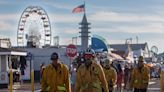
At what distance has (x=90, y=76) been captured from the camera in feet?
39.7

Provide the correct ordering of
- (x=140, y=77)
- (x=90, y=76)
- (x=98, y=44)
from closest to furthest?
(x=90, y=76)
(x=140, y=77)
(x=98, y=44)

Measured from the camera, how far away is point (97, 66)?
Result: 12031mm

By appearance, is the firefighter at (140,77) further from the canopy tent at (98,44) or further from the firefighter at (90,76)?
the canopy tent at (98,44)

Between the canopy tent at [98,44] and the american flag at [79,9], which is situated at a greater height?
the american flag at [79,9]

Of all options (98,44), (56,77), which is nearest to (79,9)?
(98,44)

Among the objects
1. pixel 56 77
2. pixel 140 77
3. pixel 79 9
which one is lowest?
pixel 140 77

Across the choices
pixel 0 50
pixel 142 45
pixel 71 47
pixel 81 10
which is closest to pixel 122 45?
pixel 142 45

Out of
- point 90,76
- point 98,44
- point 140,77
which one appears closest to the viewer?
point 90,76

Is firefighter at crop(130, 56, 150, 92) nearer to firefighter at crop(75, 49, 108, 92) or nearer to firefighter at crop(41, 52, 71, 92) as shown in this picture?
firefighter at crop(75, 49, 108, 92)

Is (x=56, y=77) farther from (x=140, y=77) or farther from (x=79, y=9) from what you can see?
(x=79, y=9)

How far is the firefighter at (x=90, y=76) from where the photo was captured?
1203cm

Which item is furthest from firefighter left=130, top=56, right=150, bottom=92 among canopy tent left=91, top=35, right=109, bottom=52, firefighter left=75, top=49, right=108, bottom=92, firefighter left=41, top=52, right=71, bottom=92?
canopy tent left=91, top=35, right=109, bottom=52

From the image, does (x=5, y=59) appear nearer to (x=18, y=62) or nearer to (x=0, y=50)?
(x=0, y=50)

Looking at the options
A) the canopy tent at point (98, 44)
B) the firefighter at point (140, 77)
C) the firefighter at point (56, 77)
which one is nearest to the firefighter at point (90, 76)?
the firefighter at point (56, 77)
